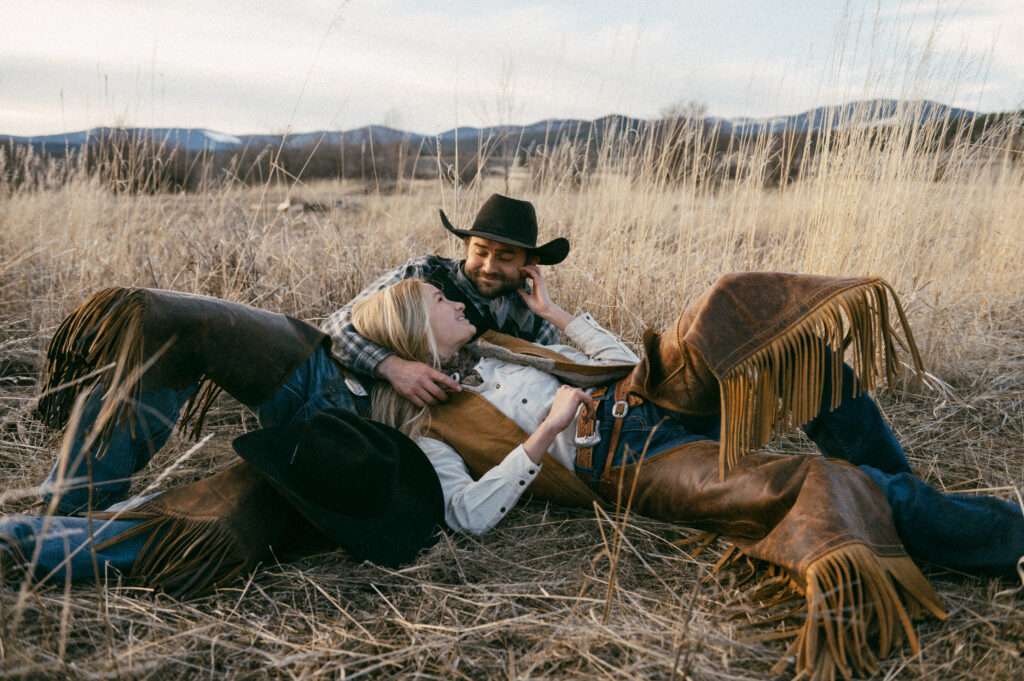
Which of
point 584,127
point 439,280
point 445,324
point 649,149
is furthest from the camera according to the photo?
point 584,127

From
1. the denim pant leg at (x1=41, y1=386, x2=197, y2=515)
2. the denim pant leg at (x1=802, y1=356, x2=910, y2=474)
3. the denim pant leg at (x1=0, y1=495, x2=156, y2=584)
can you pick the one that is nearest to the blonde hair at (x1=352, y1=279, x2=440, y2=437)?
the denim pant leg at (x1=41, y1=386, x2=197, y2=515)

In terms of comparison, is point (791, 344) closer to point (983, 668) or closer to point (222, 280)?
point (983, 668)

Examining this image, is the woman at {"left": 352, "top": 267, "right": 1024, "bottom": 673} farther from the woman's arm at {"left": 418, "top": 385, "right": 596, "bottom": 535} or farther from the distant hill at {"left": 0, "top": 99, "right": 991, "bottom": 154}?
the distant hill at {"left": 0, "top": 99, "right": 991, "bottom": 154}

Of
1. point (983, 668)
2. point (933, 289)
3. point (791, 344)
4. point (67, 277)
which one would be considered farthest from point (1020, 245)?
point (67, 277)

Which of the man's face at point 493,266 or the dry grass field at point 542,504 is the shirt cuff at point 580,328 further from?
the dry grass field at point 542,504

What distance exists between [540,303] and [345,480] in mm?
1288

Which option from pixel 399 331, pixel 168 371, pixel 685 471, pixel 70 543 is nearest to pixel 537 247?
pixel 399 331

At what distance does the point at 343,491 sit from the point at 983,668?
1545 millimetres

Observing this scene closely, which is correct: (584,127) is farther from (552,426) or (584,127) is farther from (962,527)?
(962,527)

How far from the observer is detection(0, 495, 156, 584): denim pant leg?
158 centimetres

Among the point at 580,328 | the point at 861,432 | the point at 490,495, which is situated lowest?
the point at 490,495

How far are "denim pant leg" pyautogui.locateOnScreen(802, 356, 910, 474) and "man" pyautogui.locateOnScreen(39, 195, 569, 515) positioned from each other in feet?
4.03

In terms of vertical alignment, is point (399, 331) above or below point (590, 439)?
above

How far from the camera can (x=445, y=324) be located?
238cm
